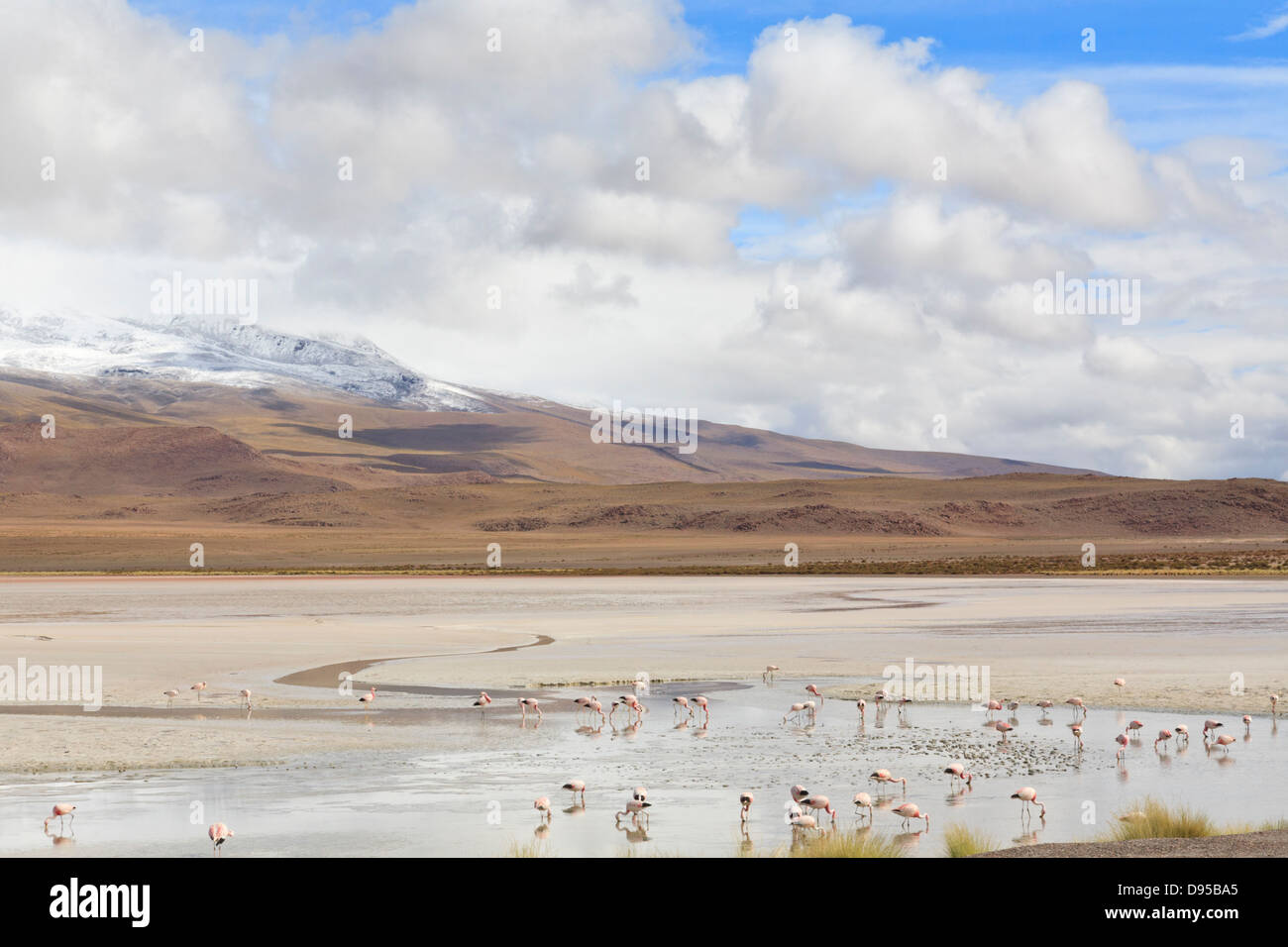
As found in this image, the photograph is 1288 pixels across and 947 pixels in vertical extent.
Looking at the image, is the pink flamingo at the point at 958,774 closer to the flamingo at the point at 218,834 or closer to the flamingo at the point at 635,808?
the flamingo at the point at 635,808

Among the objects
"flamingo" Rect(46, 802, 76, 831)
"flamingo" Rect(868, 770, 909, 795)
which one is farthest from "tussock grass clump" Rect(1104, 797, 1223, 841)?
"flamingo" Rect(46, 802, 76, 831)

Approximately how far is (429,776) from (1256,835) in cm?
859

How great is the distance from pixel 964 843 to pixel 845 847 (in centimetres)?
112

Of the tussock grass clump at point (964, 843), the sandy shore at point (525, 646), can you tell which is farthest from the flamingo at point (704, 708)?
the tussock grass clump at point (964, 843)

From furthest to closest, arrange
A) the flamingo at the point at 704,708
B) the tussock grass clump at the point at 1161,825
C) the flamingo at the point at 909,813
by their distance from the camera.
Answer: the flamingo at the point at 704,708
the flamingo at the point at 909,813
the tussock grass clump at the point at 1161,825

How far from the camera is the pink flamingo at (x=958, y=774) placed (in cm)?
1421

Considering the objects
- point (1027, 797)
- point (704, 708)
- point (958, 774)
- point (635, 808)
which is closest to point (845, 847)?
point (635, 808)

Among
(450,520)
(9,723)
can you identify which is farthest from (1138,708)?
(450,520)

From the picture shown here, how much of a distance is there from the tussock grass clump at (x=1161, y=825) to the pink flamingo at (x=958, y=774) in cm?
241

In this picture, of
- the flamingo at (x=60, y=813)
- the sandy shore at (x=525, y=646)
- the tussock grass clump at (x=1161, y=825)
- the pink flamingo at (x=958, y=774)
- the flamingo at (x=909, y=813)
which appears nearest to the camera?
the tussock grass clump at (x=1161, y=825)

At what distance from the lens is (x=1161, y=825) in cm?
1108

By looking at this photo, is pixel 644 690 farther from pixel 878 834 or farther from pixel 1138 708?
pixel 878 834

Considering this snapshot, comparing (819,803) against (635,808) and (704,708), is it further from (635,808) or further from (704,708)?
(704,708)
